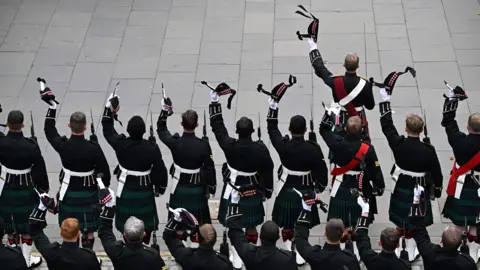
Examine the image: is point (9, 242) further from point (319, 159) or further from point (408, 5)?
point (408, 5)

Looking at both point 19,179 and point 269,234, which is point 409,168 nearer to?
point 269,234

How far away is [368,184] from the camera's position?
10.9 meters

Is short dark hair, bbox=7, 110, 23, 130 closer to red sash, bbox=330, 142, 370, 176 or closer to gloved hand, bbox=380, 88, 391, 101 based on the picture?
red sash, bbox=330, 142, 370, 176

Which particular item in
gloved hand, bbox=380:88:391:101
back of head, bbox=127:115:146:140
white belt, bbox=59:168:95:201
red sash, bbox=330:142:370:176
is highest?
gloved hand, bbox=380:88:391:101

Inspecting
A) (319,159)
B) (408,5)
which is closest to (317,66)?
(319,159)

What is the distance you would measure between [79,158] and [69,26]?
6.75 meters

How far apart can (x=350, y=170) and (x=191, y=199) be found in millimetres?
1746

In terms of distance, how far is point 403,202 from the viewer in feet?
35.8

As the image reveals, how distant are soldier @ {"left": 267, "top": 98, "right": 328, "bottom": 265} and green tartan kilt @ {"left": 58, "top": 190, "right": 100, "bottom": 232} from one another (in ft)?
6.52

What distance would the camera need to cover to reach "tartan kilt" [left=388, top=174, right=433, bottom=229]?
10789 millimetres

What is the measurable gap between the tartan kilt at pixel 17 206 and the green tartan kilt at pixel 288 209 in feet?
8.66

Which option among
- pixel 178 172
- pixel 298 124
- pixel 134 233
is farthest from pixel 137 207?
pixel 134 233

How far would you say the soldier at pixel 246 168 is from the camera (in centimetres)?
1059

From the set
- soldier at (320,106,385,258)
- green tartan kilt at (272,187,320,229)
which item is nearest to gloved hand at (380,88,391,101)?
soldier at (320,106,385,258)
